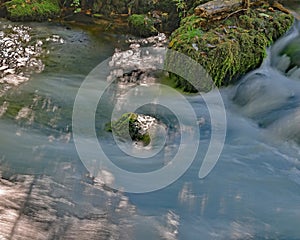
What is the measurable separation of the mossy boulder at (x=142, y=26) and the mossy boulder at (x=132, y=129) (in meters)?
4.43

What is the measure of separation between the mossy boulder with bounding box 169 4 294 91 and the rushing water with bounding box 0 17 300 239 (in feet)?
0.88

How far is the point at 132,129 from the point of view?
4.79 meters

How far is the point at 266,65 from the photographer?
21.3ft

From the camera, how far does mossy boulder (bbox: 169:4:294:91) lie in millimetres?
6078

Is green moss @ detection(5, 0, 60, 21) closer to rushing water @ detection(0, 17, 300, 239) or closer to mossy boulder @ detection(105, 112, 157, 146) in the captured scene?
rushing water @ detection(0, 17, 300, 239)

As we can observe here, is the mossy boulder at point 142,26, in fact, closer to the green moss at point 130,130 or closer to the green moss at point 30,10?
the green moss at point 30,10

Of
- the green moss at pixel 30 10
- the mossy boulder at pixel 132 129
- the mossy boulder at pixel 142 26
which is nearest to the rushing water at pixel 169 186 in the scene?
the mossy boulder at pixel 132 129

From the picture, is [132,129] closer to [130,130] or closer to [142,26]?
[130,130]

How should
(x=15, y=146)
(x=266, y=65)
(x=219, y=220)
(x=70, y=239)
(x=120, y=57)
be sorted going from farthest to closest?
(x=120, y=57) < (x=266, y=65) < (x=15, y=146) < (x=219, y=220) < (x=70, y=239)

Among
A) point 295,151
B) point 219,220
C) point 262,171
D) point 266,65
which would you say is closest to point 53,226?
point 219,220

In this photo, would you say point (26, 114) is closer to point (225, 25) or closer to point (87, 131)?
point (87, 131)

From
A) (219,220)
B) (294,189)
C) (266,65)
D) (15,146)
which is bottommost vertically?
(15,146)

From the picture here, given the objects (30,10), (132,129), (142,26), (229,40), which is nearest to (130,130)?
(132,129)

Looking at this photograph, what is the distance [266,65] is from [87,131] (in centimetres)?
331
